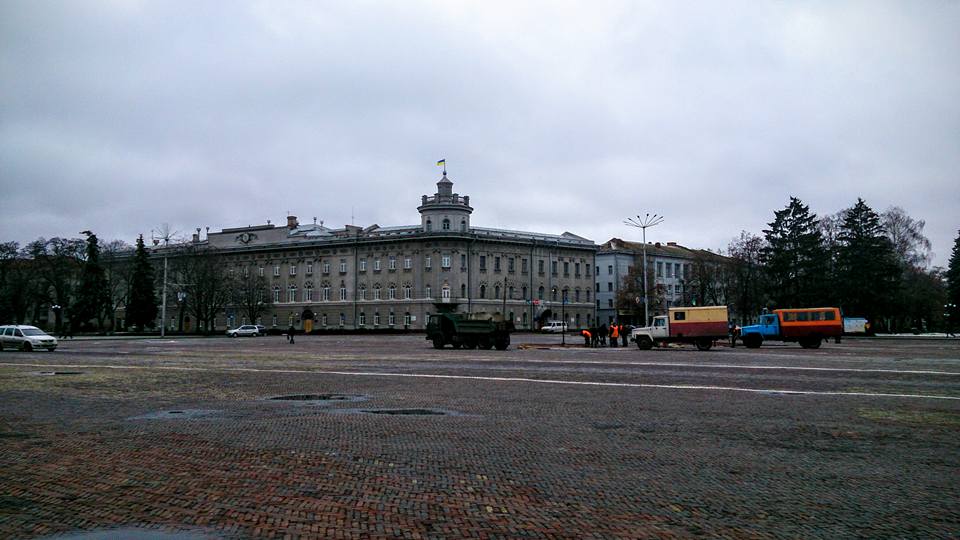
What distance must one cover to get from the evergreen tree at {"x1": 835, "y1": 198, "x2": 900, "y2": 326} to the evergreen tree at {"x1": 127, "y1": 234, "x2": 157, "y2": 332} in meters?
82.4

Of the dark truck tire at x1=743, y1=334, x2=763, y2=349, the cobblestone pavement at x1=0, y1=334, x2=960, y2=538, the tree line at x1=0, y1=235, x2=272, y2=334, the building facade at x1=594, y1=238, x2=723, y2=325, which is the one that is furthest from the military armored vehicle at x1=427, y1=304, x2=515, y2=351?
the building facade at x1=594, y1=238, x2=723, y2=325

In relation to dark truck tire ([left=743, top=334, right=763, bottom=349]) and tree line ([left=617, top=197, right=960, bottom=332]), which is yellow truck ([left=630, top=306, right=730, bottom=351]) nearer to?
dark truck tire ([left=743, top=334, right=763, bottom=349])

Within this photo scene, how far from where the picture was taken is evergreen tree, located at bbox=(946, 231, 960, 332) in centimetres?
8381

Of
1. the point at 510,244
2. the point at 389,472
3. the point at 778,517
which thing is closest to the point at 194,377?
the point at 389,472

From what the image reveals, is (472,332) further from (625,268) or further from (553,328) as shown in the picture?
(625,268)

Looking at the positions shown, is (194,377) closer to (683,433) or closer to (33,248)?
(683,433)

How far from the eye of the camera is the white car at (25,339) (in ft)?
129

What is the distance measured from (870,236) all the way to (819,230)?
730 cm

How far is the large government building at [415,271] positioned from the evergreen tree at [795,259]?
105 feet

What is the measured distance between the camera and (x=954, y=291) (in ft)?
278

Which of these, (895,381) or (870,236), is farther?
(870,236)

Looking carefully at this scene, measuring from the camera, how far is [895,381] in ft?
64.6

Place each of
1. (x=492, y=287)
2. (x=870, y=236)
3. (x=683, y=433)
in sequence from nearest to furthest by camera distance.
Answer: (x=683, y=433) < (x=870, y=236) < (x=492, y=287)

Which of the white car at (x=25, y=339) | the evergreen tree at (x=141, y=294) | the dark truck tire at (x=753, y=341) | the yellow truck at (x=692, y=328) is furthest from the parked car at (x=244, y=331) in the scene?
the dark truck tire at (x=753, y=341)
